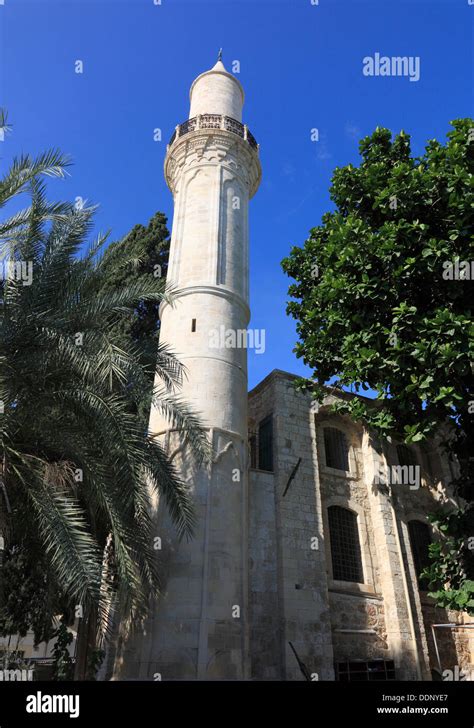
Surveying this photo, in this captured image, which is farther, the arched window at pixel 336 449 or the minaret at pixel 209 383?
the arched window at pixel 336 449

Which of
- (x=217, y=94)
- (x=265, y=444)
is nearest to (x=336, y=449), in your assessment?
(x=265, y=444)

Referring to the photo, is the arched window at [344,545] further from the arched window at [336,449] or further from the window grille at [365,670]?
the window grille at [365,670]

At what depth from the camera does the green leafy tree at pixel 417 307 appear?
34.4ft

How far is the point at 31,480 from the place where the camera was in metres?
8.80

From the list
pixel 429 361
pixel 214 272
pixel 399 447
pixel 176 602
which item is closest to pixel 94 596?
pixel 176 602

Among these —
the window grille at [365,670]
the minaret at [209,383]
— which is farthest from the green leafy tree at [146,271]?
the window grille at [365,670]

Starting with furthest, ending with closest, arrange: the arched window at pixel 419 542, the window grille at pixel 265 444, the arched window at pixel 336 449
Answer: the arched window at pixel 336 449 → the arched window at pixel 419 542 → the window grille at pixel 265 444

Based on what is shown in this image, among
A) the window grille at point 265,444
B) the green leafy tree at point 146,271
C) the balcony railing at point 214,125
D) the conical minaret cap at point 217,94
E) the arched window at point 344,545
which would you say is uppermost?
the conical minaret cap at point 217,94

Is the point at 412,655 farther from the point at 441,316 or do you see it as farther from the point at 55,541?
the point at 55,541

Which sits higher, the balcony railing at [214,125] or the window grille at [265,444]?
the balcony railing at [214,125]

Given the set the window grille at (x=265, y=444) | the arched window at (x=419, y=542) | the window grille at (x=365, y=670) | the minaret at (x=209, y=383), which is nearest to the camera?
the minaret at (x=209, y=383)

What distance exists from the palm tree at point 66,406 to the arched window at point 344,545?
22.8 ft

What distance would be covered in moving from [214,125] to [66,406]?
12.7 m

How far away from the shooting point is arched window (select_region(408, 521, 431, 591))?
16953mm
